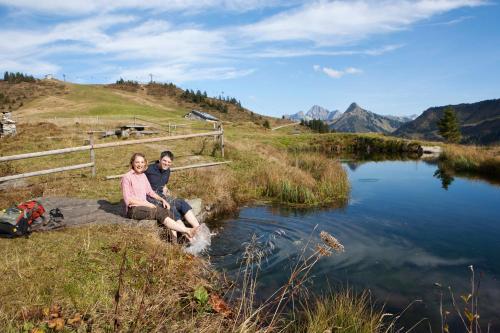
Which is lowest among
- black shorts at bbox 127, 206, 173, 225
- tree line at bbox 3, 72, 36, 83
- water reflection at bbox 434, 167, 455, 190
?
water reflection at bbox 434, 167, 455, 190

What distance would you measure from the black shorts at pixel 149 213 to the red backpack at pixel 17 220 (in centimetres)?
187

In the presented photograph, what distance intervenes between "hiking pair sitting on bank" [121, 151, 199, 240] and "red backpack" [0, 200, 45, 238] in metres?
1.77

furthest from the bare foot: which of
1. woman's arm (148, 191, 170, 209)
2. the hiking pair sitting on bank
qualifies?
woman's arm (148, 191, 170, 209)

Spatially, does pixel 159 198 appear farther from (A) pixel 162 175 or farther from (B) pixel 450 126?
(B) pixel 450 126

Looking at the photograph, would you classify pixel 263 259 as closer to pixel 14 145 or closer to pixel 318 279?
pixel 318 279

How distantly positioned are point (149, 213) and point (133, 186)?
689 millimetres

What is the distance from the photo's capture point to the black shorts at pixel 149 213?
27.6 ft

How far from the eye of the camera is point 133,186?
8602 mm

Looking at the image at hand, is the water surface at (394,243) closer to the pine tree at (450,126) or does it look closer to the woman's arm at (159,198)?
the woman's arm at (159,198)

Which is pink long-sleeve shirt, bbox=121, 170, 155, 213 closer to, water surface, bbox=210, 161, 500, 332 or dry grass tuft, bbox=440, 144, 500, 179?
water surface, bbox=210, 161, 500, 332

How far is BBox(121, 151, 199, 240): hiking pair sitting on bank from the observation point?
841 centimetres

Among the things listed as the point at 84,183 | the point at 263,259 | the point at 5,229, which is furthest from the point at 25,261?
the point at 84,183

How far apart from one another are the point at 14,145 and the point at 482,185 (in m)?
23.7

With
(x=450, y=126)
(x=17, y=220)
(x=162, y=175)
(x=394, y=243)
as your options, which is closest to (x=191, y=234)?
(x=162, y=175)
